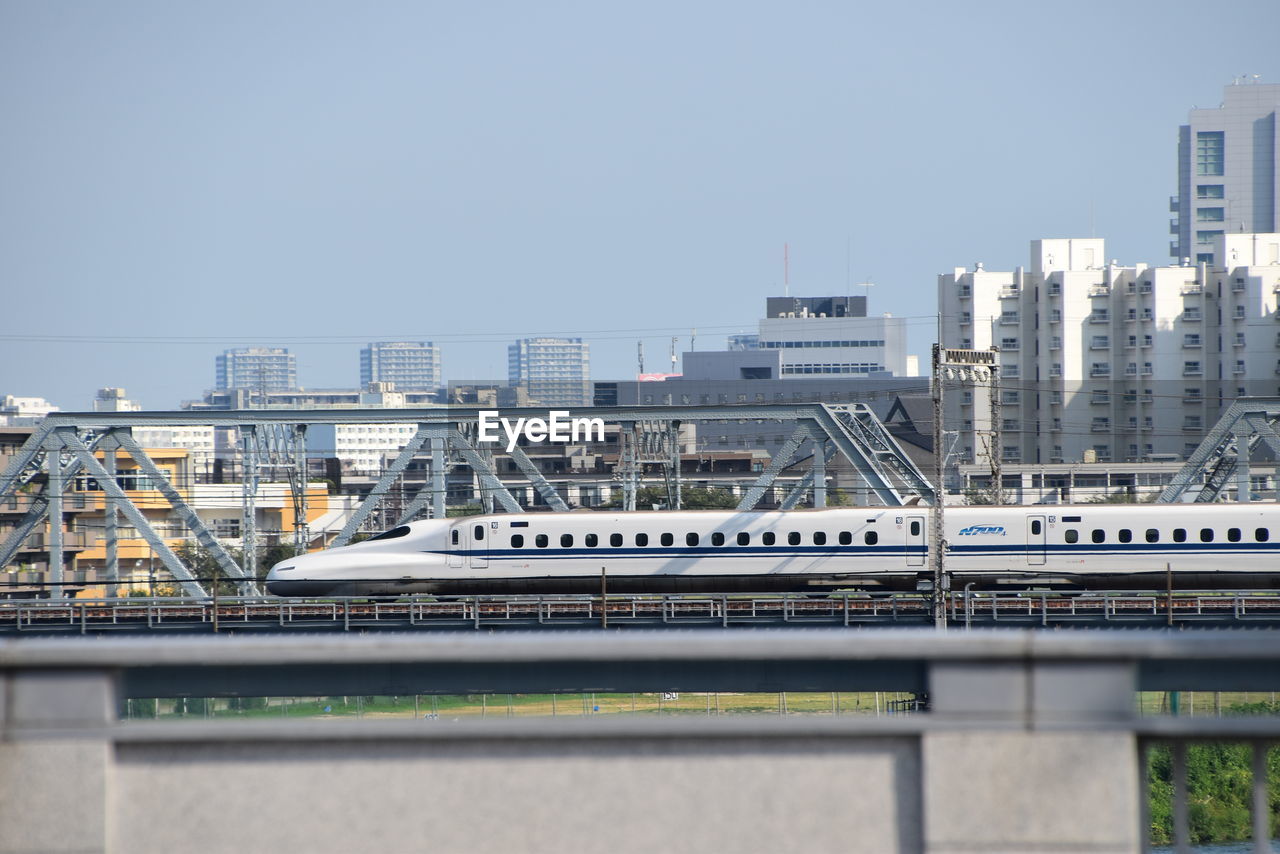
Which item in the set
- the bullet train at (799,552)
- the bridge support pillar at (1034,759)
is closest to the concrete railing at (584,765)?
the bridge support pillar at (1034,759)

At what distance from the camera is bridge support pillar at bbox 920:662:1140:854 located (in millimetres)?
6262

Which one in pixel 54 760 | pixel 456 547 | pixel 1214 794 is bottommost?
pixel 1214 794

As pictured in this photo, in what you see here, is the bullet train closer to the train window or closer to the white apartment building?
the train window

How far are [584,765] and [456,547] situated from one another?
119 feet

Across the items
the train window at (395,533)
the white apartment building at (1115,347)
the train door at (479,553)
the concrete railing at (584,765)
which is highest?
the white apartment building at (1115,347)

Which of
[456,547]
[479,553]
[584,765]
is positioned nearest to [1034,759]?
[584,765]

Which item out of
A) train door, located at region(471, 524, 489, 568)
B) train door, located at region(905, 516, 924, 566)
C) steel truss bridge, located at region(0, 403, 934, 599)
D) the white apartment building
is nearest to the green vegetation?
train door, located at region(905, 516, 924, 566)

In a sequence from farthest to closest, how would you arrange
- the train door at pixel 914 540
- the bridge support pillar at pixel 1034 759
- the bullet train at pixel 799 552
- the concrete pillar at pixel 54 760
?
the train door at pixel 914 540
the bullet train at pixel 799 552
the concrete pillar at pixel 54 760
the bridge support pillar at pixel 1034 759

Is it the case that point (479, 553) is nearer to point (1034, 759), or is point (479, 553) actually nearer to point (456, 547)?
point (456, 547)

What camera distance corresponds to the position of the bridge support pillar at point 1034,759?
6.26 meters

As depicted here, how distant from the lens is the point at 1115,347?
139250mm

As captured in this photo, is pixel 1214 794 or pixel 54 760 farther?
pixel 1214 794

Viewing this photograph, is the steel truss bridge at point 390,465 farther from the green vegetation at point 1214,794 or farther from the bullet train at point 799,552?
the green vegetation at point 1214,794

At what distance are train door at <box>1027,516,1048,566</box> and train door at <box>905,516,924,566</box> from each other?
9.91ft
